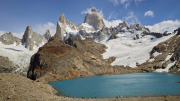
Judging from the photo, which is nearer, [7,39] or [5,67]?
[5,67]

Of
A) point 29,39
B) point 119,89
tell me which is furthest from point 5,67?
point 29,39

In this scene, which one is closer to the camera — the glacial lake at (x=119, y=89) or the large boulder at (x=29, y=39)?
the glacial lake at (x=119, y=89)

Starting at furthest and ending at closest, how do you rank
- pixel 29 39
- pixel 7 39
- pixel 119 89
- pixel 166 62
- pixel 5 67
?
pixel 29 39
pixel 7 39
pixel 5 67
pixel 166 62
pixel 119 89

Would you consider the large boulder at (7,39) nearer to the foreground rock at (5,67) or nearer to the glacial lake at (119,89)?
the foreground rock at (5,67)

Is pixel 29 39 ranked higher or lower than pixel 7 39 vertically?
higher

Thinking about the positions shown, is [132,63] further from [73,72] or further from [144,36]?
[144,36]

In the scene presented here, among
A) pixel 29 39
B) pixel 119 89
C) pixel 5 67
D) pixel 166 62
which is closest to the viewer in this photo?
pixel 119 89

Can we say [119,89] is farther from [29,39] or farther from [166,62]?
[29,39]

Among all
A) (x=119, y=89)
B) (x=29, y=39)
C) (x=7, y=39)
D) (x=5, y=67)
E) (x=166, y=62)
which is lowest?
(x=119, y=89)

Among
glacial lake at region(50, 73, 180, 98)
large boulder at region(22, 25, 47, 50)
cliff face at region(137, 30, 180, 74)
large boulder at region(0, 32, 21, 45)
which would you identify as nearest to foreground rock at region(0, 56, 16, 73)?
glacial lake at region(50, 73, 180, 98)

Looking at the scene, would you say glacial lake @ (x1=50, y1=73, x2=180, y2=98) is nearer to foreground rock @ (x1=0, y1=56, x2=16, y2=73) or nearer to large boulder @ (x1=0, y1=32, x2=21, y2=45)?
foreground rock @ (x1=0, y1=56, x2=16, y2=73)

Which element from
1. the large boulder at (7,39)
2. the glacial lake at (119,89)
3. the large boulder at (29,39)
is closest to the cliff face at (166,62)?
the glacial lake at (119,89)

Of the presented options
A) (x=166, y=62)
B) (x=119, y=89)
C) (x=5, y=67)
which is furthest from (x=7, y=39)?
(x=166, y=62)
